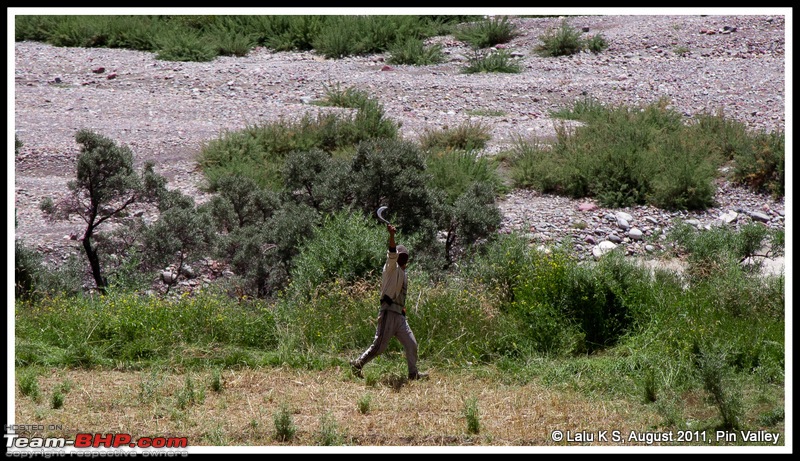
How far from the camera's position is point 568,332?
830 cm

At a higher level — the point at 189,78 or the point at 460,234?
the point at 189,78

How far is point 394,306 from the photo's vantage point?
23.2ft

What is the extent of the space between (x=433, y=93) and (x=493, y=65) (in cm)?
277

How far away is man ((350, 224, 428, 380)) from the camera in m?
6.99

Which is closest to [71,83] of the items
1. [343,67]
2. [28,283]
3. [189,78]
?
[189,78]

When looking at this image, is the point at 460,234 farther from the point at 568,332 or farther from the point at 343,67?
the point at 343,67

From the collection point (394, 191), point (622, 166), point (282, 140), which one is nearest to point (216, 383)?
point (394, 191)

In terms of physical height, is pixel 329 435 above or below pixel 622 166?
below

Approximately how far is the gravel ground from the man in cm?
578

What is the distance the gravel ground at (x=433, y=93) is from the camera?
14211mm

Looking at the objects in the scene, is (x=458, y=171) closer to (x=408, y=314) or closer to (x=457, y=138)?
(x=457, y=138)

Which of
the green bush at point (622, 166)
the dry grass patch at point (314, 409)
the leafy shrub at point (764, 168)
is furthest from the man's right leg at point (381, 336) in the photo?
the leafy shrub at point (764, 168)

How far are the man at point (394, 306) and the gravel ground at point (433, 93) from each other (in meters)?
5.78

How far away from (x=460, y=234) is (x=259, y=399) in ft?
17.9
